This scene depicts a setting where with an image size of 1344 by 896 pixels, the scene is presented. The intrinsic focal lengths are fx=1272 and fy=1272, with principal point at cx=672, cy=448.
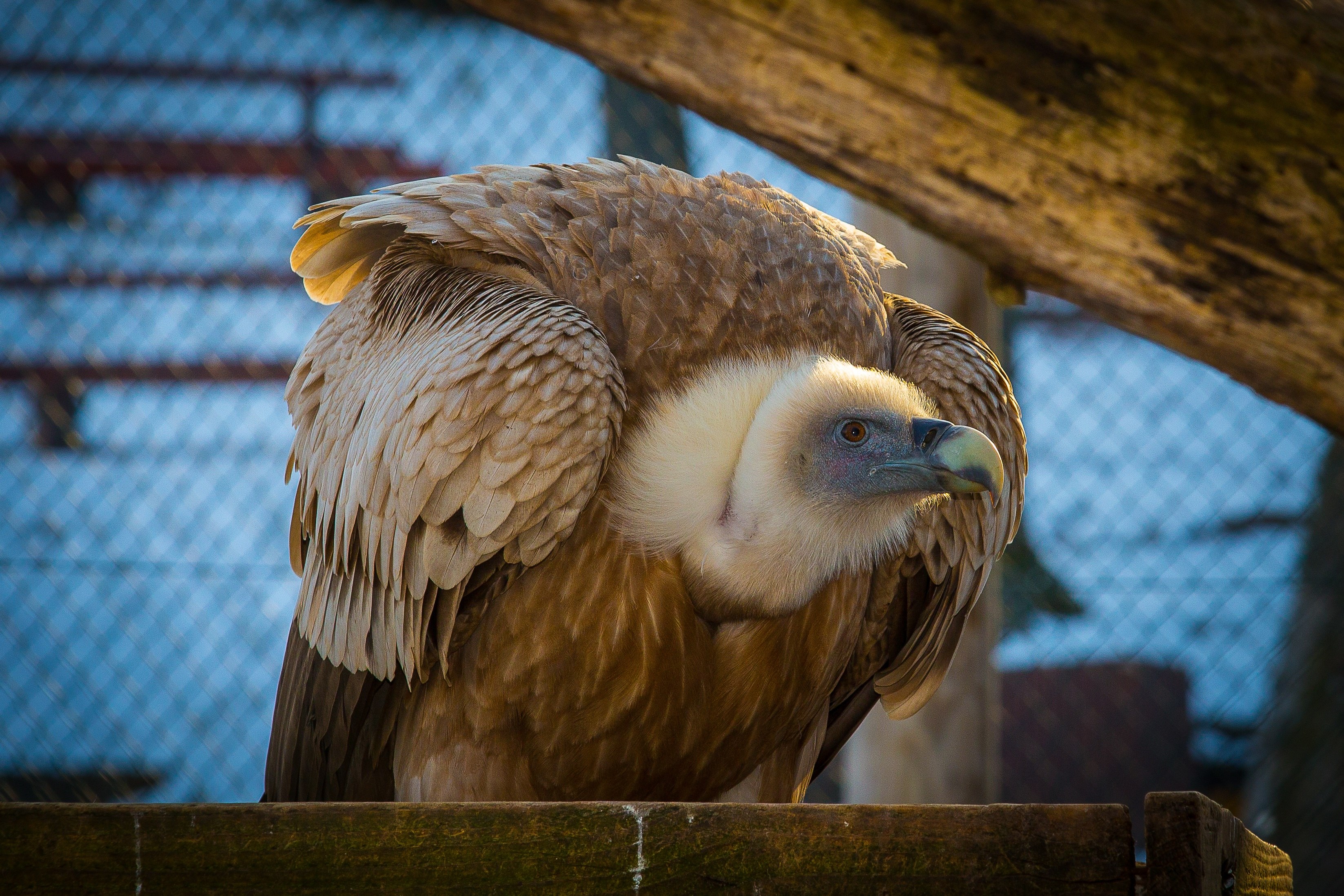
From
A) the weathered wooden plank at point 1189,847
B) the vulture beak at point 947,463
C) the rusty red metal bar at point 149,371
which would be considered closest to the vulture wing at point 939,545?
the vulture beak at point 947,463

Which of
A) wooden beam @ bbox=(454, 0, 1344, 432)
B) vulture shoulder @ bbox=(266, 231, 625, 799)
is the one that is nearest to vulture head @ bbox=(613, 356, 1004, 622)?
vulture shoulder @ bbox=(266, 231, 625, 799)

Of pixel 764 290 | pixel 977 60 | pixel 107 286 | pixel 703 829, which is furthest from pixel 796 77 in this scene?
pixel 107 286

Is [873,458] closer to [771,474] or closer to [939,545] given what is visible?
[771,474]

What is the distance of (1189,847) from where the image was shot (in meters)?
1.40

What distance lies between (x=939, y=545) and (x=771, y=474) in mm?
511

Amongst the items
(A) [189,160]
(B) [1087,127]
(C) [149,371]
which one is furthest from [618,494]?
(A) [189,160]

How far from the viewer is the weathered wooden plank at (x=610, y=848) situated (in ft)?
4.53

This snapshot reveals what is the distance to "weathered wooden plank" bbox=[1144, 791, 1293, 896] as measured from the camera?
1391mm

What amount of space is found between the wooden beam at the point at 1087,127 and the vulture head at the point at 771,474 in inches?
27.3

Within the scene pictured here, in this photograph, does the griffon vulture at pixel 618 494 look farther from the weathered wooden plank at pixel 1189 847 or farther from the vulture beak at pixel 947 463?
the weathered wooden plank at pixel 1189 847

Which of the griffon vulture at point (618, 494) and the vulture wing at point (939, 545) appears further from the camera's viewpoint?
the vulture wing at point (939, 545)

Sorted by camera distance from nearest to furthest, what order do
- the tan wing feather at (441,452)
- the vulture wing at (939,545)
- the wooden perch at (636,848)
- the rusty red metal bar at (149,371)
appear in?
the wooden perch at (636,848) < the tan wing feather at (441,452) < the vulture wing at (939,545) < the rusty red metal bar at (149,371)

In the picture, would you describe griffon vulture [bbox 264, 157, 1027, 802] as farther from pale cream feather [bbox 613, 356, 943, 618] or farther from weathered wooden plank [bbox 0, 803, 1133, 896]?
weathered wooden plank [bbox 0, 803, 1133, 896]

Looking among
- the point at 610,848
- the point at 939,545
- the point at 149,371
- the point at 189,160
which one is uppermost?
the point at 189,160
